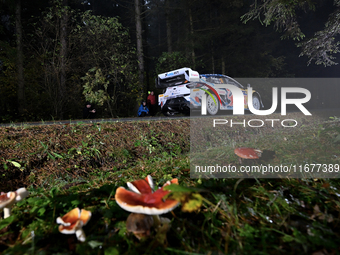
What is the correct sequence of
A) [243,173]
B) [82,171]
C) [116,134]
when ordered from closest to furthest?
[243,173]
[82,171]
[116,134]

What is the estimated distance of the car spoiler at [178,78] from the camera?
26.5 feet

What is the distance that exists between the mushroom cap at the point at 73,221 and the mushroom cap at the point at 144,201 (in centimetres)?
16

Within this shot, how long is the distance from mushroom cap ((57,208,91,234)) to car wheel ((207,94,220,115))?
7.56 meters

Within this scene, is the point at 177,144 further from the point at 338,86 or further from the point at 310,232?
the point at 338,86

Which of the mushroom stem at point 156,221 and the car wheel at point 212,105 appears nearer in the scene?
the mushroom stem at point 156,221

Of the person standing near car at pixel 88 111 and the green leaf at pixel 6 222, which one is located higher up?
the person standing near car at pixel 88 111

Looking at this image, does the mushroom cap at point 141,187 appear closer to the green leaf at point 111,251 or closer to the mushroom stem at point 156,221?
the mushroom stem at point 156,221

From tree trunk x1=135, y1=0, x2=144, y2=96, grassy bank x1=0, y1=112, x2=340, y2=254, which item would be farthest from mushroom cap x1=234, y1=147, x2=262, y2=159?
tree trunk x1=135, y1=0, x2=144, y2=96

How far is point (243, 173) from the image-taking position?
1.73 m

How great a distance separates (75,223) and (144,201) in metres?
0.29

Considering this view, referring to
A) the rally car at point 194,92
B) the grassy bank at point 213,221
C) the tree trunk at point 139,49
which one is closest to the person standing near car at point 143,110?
the tree trunk at point 139,49

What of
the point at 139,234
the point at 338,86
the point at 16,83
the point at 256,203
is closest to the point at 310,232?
the point at 256,203

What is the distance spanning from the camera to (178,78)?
8.62m

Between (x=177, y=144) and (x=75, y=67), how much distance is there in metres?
9.19
